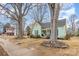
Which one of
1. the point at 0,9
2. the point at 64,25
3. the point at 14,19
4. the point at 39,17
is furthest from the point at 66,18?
the point at 0,9

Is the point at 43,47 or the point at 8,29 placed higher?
the point at 8,29

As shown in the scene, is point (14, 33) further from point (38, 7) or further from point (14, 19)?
point (38, 7)

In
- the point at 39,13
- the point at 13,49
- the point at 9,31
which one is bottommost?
the point at 13,49

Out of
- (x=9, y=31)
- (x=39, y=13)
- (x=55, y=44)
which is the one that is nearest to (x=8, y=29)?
(x=9, y=31)

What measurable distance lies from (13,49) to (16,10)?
29 cm

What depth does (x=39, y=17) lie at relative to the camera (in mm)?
1318

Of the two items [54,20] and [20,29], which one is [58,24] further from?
[20,29]

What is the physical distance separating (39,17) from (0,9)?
292mm

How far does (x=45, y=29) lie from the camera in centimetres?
132

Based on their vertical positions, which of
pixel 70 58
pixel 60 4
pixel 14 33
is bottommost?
pixel 70 58

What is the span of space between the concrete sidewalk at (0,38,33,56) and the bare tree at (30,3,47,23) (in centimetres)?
24

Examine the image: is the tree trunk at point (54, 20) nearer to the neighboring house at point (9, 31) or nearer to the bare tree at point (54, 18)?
the bare tree at point (54, 18)

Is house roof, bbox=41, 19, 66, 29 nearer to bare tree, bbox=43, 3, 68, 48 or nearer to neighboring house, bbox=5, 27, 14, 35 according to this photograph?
bare tree, bbox=43, 3, 68, 48

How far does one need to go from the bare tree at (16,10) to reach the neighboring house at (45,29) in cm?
9
